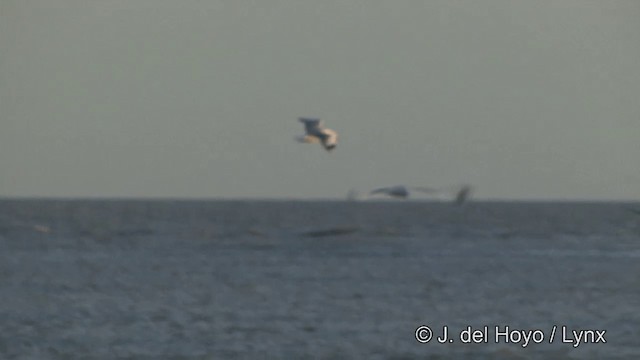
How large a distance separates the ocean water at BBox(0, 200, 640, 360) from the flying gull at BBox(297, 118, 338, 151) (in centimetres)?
309

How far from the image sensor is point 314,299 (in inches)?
1468

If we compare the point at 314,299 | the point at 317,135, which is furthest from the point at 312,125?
the point at 314,299

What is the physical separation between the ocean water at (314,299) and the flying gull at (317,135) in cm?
309

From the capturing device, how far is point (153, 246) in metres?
61.7

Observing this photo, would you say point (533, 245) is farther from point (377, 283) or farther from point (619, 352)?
point (619, 352)

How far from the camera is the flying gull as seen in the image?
1971 inches

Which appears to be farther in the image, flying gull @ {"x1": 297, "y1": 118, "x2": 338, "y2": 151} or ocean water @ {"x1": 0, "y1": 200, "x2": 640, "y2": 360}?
flying gull @ {"x1": 297, "y1": 118, "x2": 338, "y2": 151}

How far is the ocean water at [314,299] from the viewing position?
92.9 feet

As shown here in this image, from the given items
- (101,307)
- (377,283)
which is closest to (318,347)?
(101,307)

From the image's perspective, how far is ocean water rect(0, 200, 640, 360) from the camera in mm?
28328

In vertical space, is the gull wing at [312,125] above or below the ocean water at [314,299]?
above

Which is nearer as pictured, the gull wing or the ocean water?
the ocean water

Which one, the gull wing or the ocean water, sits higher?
the gull wing

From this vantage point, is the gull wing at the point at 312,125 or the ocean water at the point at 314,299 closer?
the ocean water at the point at 314,299
